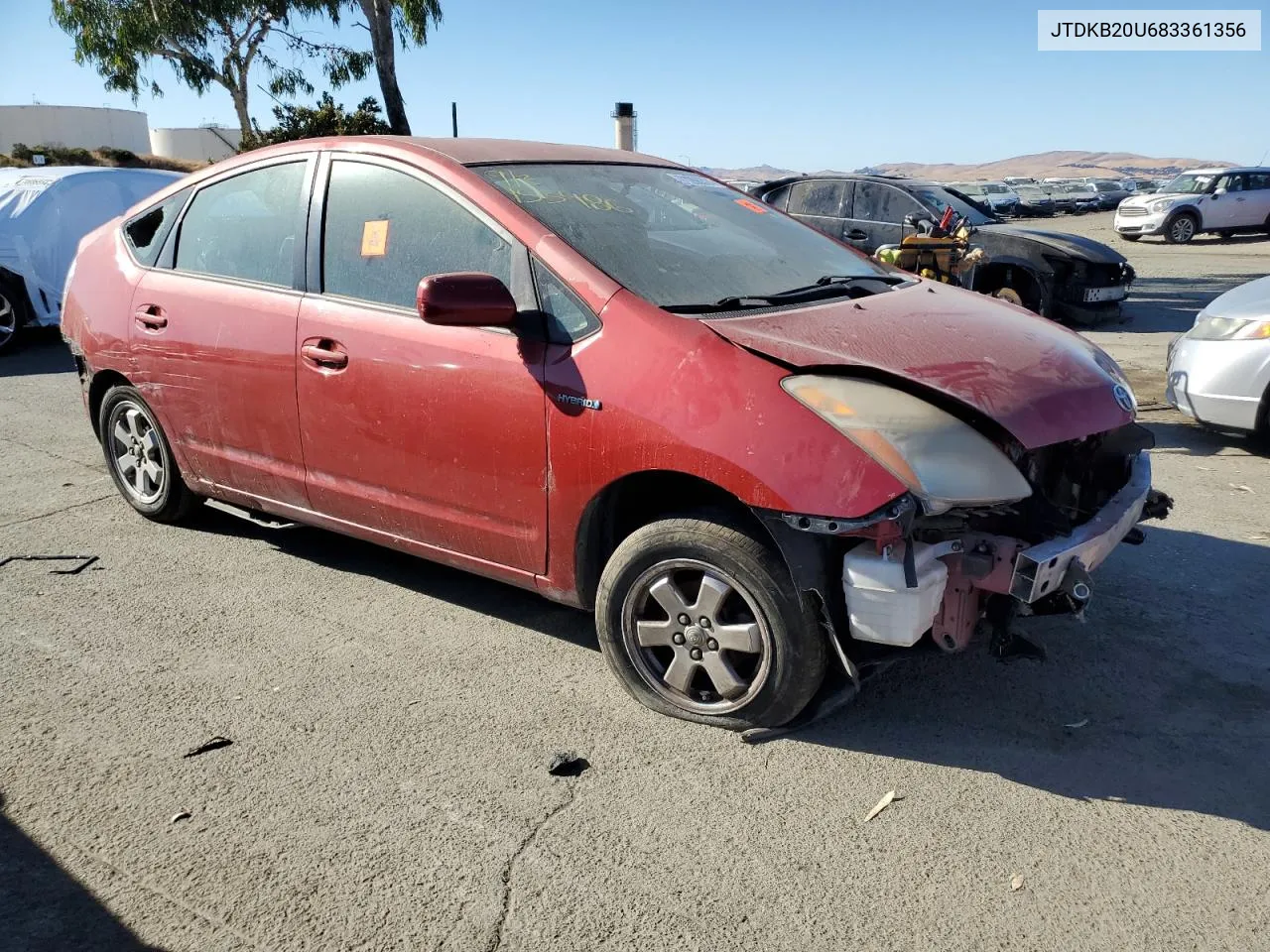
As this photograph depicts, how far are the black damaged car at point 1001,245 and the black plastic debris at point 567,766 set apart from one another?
25.4 ft

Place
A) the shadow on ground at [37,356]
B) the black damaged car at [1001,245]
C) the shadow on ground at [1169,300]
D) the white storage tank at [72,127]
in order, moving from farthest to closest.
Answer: the white storage tank at [72,127] → the shadow on ground at [1169,300] → the black damaged car at [1001,245] → the shadow on ground at [37,356]

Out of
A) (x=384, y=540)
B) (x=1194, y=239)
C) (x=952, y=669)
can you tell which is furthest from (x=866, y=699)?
(x=1194, y=239)

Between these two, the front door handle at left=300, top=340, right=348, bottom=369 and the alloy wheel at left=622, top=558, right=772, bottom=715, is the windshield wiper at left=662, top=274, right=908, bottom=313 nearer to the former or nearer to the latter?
the alloy wheel at left=622, top=558, right=772, bottom=715

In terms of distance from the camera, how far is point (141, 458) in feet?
16.4

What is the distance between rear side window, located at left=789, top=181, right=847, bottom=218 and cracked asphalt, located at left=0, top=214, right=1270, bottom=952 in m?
8.61

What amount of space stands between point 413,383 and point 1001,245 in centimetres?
895

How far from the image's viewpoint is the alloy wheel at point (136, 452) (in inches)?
192

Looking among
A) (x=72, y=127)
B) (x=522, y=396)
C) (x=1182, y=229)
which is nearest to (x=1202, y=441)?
(x=522, y=396)

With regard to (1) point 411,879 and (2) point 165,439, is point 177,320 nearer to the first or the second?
(2) point 165,439

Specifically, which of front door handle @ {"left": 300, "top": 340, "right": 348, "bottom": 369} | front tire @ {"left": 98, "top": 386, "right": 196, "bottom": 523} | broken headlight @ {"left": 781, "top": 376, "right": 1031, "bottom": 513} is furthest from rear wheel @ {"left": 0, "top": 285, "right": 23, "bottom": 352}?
broken headlight @ {"left": 781, "top": 376, "right": 1031, "bottom": 513}

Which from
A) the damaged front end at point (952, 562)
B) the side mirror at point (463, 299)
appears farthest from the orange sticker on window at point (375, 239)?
the damaged front end at point (952, 562)

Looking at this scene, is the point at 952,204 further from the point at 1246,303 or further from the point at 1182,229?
the point at 1182,229

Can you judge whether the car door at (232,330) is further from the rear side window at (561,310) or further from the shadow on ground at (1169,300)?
the shadow on ground at (1169,300)

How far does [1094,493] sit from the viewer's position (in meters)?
3.43
